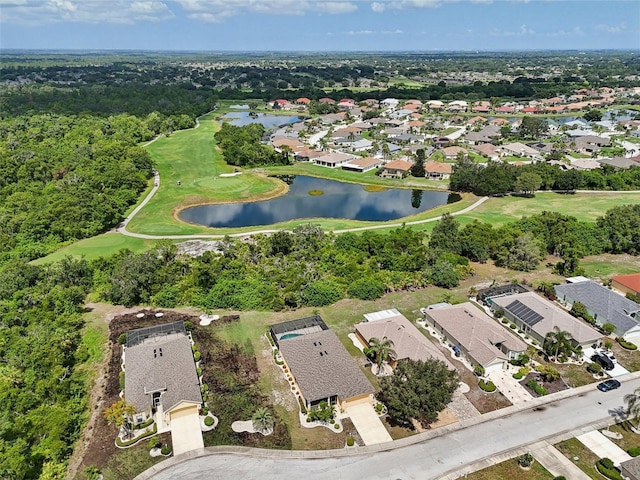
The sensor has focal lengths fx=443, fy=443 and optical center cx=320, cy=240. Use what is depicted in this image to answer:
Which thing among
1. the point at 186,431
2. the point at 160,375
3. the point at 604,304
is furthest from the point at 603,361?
the point at 160,375

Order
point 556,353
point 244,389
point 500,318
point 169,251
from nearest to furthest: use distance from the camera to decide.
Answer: point 244,389
point 556,353
point 500,318
point 169,251

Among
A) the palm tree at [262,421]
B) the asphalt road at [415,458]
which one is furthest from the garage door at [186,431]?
the palm tree at [262,421]

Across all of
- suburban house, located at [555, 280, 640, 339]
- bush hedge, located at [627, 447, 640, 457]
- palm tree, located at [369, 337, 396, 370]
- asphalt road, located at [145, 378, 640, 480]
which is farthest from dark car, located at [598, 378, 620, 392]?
palm tree, located at [369, 337, 396, 370]

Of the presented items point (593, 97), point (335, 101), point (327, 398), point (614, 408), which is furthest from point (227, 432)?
point (593, 97)

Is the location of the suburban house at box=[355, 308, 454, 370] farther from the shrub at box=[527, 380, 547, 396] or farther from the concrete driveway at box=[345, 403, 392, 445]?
the shrub at box=[527, 380, 547, 396]

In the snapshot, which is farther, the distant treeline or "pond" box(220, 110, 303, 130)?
"pond" box(220, 110, 303, 130)

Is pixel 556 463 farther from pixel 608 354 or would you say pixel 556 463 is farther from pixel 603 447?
pixel 608 354

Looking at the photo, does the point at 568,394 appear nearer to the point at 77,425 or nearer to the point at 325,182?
the point at 77,425
